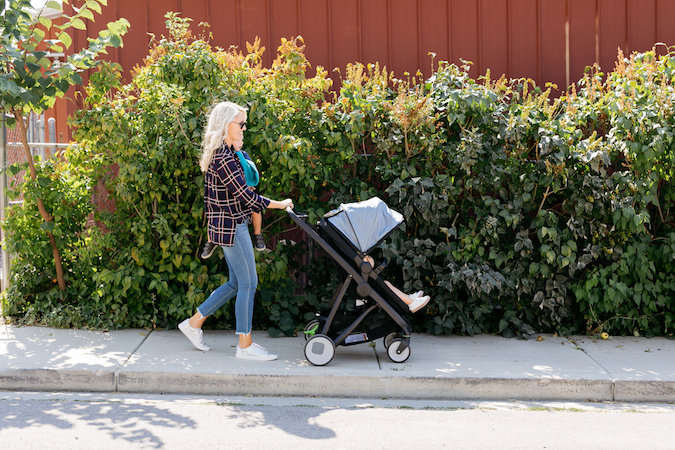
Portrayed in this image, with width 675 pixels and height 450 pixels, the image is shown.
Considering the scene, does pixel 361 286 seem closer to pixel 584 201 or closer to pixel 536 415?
pixel 536 415

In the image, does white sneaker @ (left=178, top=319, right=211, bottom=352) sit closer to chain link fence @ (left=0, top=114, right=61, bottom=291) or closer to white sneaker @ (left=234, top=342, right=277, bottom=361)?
white sneaker @ (left=234, top=342, right=277, bottom=361)

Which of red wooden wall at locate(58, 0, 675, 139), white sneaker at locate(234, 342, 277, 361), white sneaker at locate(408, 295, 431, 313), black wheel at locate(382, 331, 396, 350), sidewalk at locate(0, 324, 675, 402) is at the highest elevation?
red wooden wall at locate(58, 0, 675, 139)

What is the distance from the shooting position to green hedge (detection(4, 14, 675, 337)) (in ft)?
18.3

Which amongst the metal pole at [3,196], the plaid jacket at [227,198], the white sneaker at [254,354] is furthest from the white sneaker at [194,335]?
the metal pole at [3,196]

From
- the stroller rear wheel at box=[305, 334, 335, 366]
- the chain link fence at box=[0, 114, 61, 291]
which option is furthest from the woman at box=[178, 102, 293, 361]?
the chain link fence at box=[0, 114, 61, 291]

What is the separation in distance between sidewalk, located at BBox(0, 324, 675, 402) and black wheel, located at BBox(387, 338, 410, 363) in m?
0.06

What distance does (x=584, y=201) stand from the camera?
5.75 metres

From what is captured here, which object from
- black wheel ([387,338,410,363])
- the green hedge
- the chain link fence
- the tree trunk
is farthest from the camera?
the chain link fence

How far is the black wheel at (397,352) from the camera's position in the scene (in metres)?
5.13

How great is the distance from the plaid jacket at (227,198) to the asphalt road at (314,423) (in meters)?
1.27

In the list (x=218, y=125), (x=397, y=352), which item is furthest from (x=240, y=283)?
(x=397, y=352)

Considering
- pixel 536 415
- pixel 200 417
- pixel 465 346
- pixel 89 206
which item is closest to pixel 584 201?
pixel 465 346

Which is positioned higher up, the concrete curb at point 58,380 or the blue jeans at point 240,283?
the blue jeans at point 240,283

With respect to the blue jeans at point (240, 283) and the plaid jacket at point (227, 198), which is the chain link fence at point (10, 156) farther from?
the blue jeans at point (240, 283)
